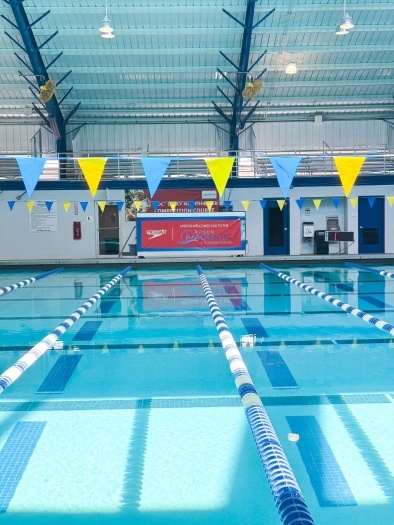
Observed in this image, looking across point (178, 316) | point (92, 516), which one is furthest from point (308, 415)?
point (178, 316)

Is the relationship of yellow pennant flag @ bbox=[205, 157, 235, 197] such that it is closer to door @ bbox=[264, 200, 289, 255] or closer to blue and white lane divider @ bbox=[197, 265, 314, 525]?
blue and white lane divider @ bbox=[197, 265, 314, 525]

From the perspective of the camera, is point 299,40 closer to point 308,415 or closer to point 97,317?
point 97,317

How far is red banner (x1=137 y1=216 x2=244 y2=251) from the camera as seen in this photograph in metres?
15.8

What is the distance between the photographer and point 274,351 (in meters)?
5.73

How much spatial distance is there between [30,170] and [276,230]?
10.5 metres

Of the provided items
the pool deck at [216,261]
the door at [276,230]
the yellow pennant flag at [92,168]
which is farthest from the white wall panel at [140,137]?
the yellow pennant flag at [92,168]

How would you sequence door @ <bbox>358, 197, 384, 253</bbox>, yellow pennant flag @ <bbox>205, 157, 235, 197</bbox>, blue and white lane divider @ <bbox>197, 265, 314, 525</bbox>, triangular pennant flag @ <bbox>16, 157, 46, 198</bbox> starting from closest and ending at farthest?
blue and white lane divider @ <bbox>197, 265, 314, 525</bbox> → triangular pennant flag @ <bbox>16, 157, 46, 198</bbox> → yellow pennant flag @ <bbox>205, 157, 235, 197</bbox> → door @ <bbox>358, 197, 384, 253</bbox>

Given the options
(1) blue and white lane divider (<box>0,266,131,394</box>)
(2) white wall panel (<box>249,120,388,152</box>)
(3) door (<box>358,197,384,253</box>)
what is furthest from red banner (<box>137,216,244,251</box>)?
(1) blue and white lane divider (<box>0,266,131,394</box>)

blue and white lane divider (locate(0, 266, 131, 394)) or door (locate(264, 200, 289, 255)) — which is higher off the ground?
door (locate(264, 200, 289, 255))

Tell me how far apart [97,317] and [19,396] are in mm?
3503

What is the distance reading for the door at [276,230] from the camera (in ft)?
56.0

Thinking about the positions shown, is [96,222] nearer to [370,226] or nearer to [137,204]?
[137,204]

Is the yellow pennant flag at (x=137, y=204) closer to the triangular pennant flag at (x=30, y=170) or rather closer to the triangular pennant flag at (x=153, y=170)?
the triangular pennant flag at (x=153, y=170)

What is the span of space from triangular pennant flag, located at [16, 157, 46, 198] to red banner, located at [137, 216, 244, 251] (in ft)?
26.0
